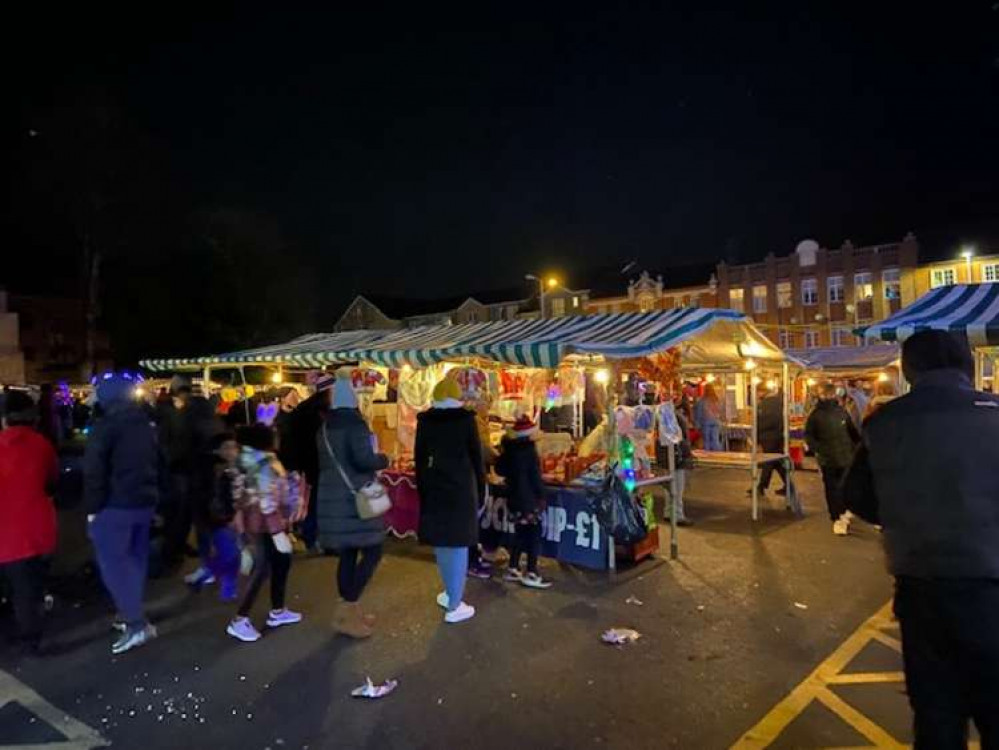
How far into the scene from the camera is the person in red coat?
15.5 ft

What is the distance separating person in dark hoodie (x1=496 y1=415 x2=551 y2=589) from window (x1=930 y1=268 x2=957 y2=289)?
124ft

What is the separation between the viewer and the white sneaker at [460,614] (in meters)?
5.33

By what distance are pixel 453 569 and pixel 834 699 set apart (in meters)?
2.75

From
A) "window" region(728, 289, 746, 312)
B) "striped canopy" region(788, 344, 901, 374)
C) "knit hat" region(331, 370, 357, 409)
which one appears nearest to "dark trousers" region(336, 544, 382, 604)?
"knit hat" region(331, 370, 357, 409)

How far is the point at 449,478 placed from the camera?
5.18 metres

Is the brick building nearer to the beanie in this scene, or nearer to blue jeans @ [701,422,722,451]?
blue jeans @ [701,422,722,451]

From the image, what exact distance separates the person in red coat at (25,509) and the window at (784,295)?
43.2 m

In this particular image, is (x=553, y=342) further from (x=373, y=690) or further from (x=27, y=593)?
(x=27, y=593)

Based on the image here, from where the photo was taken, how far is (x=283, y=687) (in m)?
4.21

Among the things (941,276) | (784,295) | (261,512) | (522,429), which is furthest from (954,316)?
(784,295)

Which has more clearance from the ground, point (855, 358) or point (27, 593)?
point (855, 358)

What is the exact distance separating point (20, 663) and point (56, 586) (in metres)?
2.21

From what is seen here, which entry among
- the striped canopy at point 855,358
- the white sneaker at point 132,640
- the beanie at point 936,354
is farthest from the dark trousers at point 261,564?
the striped canopy at point 855,358

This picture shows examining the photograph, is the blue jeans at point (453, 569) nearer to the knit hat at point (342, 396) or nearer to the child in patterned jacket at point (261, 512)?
the child in patterned jacket at point (261, 512)
